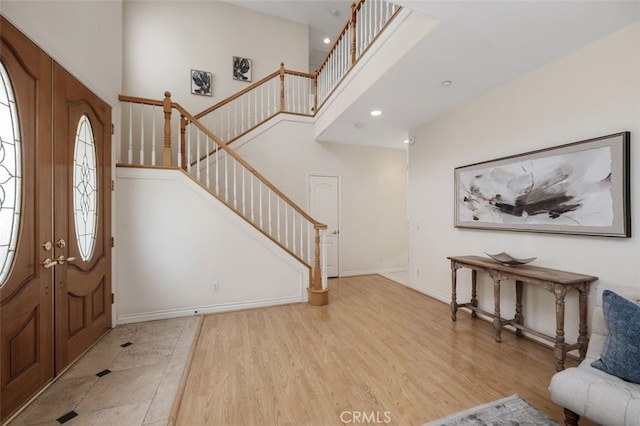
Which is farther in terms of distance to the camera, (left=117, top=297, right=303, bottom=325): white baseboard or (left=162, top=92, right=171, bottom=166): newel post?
(left=162, top=92, right=171, bottom=166): newel post

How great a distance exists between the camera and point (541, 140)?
2.57m

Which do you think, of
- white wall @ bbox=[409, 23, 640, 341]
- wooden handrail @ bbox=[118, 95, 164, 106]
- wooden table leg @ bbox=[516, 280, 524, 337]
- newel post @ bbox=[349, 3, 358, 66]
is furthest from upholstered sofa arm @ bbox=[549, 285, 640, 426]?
wooden handrail @ bbox=[118, 95, 164, 106]

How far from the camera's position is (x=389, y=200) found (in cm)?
573

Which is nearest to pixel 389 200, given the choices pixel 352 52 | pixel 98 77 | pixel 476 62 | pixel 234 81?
pixel 352 52

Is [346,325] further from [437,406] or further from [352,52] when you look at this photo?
[352,52]

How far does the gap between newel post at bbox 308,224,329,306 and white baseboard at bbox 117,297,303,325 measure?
0.76ft

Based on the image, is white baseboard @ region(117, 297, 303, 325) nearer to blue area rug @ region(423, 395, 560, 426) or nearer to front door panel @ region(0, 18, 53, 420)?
front door panel @ region(0, 18, 53, 420)

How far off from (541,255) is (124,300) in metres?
4.59

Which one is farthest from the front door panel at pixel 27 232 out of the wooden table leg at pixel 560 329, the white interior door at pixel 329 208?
the wooden table leg at pixel 560 329

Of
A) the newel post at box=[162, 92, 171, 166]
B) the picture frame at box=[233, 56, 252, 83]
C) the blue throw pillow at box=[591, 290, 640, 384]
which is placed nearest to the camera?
the blue throw pillow at box=[591, 290, 640, 384]

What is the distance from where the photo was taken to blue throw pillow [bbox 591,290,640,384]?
143 centimetres

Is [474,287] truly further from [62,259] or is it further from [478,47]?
[62,259]

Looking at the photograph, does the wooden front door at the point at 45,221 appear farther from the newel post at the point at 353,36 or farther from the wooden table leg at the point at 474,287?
the wooden table leg at the point at 474,287

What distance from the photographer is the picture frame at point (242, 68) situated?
17.5 ft
